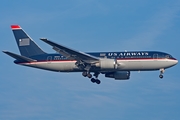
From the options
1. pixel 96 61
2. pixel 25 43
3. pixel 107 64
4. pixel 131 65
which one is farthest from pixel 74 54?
pixel 25 43

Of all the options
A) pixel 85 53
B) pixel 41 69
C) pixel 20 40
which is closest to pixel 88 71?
pixel 85 53

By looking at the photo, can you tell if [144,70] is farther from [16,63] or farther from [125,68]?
[16,63]

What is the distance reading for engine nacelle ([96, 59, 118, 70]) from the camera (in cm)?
7331

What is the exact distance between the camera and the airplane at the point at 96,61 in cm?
7369

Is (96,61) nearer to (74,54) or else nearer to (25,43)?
(74,54)

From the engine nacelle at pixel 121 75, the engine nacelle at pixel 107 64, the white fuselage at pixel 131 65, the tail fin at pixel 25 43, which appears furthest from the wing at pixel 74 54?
the tail fin at pixel 25 43

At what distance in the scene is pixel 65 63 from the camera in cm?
7594

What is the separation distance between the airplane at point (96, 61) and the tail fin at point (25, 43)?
3.90 ft

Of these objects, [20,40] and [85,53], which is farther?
[20,40]

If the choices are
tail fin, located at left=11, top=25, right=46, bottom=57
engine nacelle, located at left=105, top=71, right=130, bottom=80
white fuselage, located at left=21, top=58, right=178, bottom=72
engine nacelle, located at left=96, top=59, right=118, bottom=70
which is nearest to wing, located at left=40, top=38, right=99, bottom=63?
engine nacelle, located at left=96, top=59, right=118, bottom=70

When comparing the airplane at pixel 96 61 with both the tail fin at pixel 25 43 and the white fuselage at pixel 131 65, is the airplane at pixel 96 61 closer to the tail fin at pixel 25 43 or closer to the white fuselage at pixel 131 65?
the white fuselage at pixel 131 65

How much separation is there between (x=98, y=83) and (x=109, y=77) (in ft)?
7.57

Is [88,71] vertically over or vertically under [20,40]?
under

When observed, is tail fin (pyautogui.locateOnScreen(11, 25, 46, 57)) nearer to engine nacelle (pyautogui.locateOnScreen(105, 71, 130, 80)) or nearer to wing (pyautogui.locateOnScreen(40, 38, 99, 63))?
wing (pyautogui.locateOnScreen(40, 38, 99, 63))
